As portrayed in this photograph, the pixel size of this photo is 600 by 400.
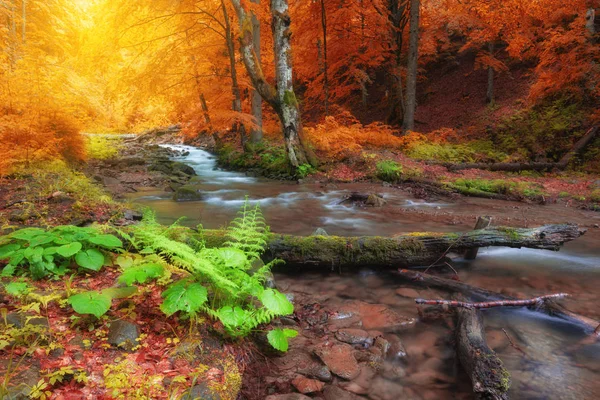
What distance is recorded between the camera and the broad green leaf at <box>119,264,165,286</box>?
2.59 m

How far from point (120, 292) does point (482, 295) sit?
387 cm

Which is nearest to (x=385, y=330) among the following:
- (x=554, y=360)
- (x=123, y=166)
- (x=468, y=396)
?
(x=468, y=396)

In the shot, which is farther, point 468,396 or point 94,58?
point 94,58

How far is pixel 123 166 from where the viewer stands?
1459 cm

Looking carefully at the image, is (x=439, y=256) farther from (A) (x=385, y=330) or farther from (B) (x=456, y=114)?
(B) (x=456, y=114)

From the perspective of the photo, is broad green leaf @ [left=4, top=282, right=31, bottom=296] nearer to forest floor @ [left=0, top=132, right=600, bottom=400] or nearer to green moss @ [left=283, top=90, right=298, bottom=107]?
forest floor @ [left=0, top=132, right=600, bottom=400]

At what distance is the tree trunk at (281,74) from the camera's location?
432 inches

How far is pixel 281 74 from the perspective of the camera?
11391mm

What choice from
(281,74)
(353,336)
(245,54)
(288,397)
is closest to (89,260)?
(288,397)

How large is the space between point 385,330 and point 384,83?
22419 mm

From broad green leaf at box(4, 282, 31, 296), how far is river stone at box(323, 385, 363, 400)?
7.90 feet

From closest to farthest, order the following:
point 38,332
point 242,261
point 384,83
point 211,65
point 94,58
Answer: point 38,332
point 242,261
point 94,58
point 211,65
point 384,83

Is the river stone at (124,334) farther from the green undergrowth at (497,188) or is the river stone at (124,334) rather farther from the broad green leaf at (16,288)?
the green undergrowth at (497,188)

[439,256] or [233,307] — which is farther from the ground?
[233,307]
